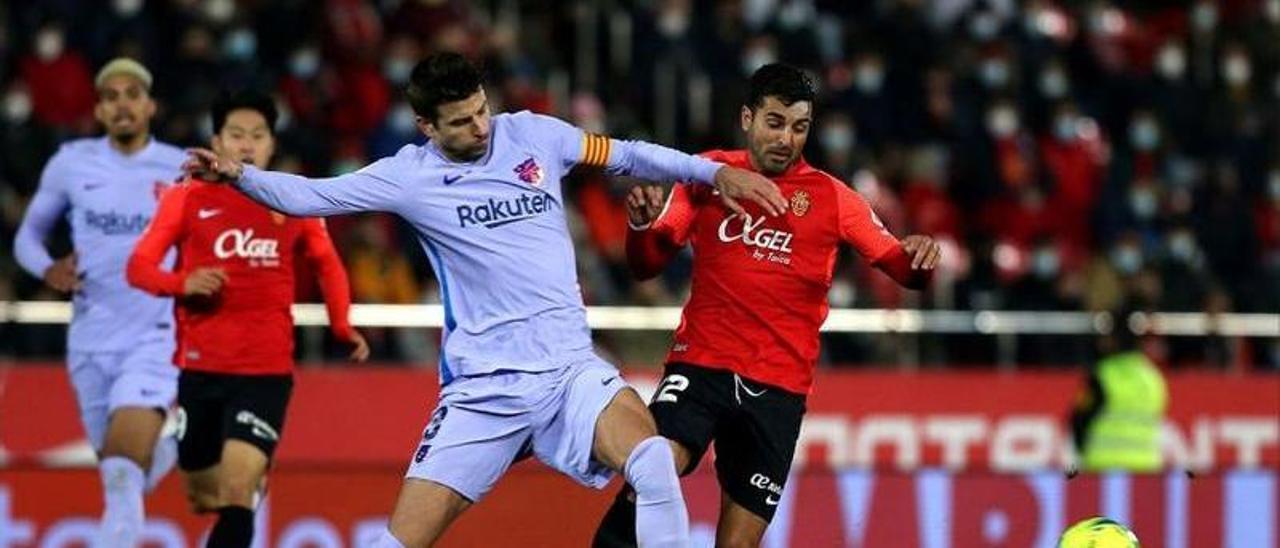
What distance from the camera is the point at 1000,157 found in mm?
20797

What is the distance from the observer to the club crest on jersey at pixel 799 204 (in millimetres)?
9547

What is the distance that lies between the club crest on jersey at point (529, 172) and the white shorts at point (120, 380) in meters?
3.18

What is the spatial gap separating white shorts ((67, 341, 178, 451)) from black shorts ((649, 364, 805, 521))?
2.96 metres

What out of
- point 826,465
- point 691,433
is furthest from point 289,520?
point 826,465

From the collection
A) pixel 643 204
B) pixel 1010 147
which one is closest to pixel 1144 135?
pixel 1010 147

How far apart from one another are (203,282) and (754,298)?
2330 millimetres

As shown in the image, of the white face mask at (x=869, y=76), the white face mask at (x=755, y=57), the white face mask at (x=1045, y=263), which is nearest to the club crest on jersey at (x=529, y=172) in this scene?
the white face mask at (x=1045, y=263)

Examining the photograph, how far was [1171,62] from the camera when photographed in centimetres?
2309

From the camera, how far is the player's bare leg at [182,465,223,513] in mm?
11117

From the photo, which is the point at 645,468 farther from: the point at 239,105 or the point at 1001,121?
the point at 1001,121

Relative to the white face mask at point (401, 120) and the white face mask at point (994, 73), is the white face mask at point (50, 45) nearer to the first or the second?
the white face mask at point (401, 120)

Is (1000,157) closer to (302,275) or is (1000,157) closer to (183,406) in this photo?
(302,275)

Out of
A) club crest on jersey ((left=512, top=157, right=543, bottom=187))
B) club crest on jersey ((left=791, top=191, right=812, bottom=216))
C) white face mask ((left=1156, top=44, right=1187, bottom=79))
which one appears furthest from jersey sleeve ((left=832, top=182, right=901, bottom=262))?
white face mask ((left=1156, top=44, right=1187, bottom=79))

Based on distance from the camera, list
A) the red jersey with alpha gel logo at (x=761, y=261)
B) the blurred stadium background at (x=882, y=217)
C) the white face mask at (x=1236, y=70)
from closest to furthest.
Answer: the red jersey with alpha gel logo at (x=761, y=261)
the blurred stadium background at (x=882, y=217)
the white face mask at (x=1236, y=70)
